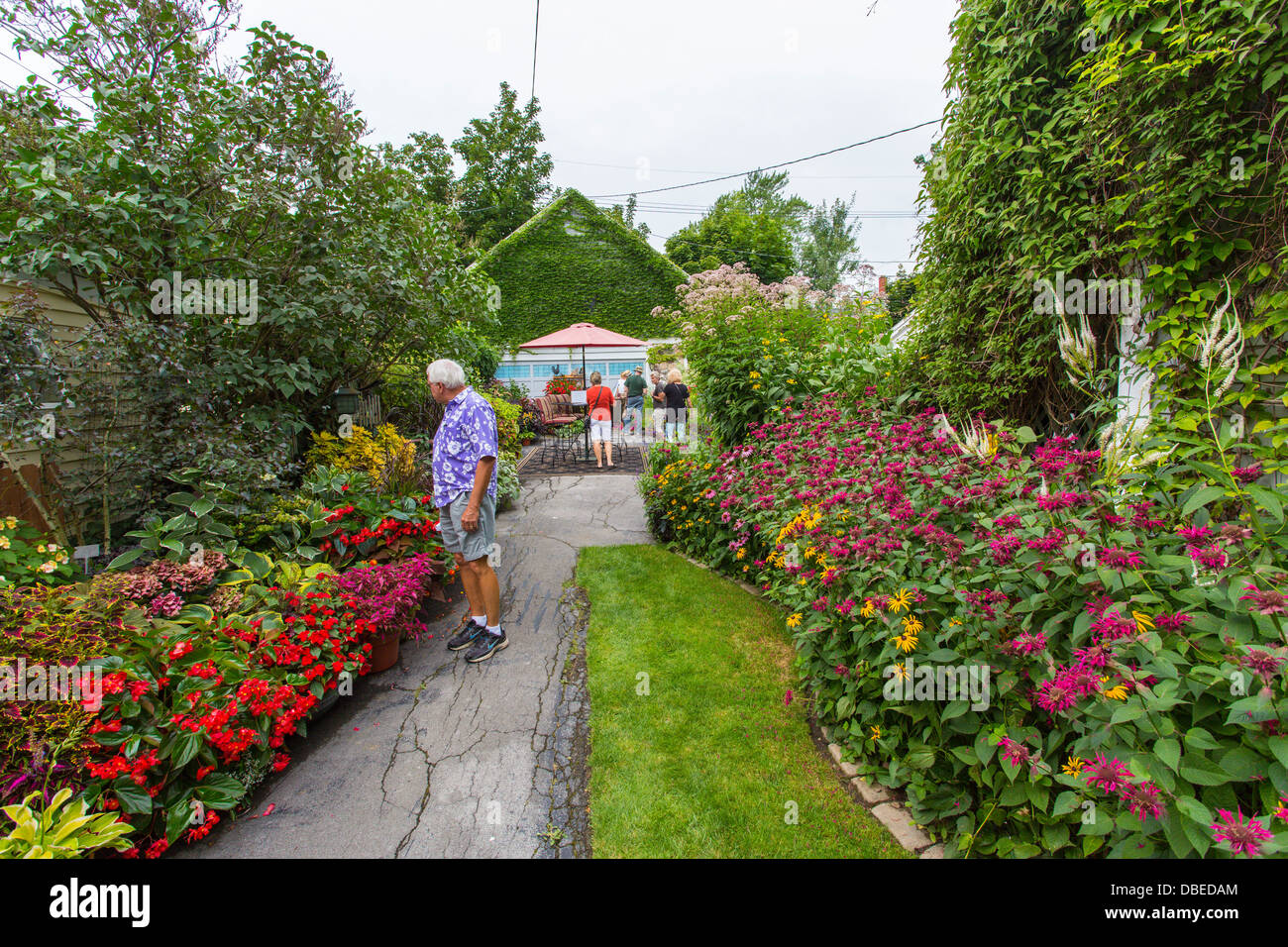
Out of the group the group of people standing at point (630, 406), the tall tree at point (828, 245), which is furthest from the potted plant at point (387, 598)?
the tall tree at point (828, 245)

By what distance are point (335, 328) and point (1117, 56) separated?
214 inches

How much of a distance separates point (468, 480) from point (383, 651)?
119cm

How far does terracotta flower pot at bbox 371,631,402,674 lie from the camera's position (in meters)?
3.38

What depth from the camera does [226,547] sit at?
3307 millimetres

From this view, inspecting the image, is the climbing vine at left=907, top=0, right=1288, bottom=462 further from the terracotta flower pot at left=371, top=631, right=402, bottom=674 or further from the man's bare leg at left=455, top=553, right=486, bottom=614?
the terracotta flower pot at left=371, top=631, right=402, bottom=674

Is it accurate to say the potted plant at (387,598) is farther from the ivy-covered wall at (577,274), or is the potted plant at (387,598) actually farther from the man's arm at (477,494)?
the ivy-covered wall at (577,274)

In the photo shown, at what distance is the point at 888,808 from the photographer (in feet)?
7.38

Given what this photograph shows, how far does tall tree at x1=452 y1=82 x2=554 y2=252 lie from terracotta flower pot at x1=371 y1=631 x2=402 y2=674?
1166 inches

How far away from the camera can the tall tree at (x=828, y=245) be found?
41188mm

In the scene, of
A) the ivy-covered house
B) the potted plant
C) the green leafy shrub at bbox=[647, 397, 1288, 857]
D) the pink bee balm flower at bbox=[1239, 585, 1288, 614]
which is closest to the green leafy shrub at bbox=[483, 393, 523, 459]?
the potted plant

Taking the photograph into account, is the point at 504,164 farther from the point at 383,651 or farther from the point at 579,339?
the point at 383,651

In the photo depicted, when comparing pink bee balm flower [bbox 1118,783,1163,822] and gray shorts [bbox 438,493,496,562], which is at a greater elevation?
gray shorts [bbox 438,493,496,562]
